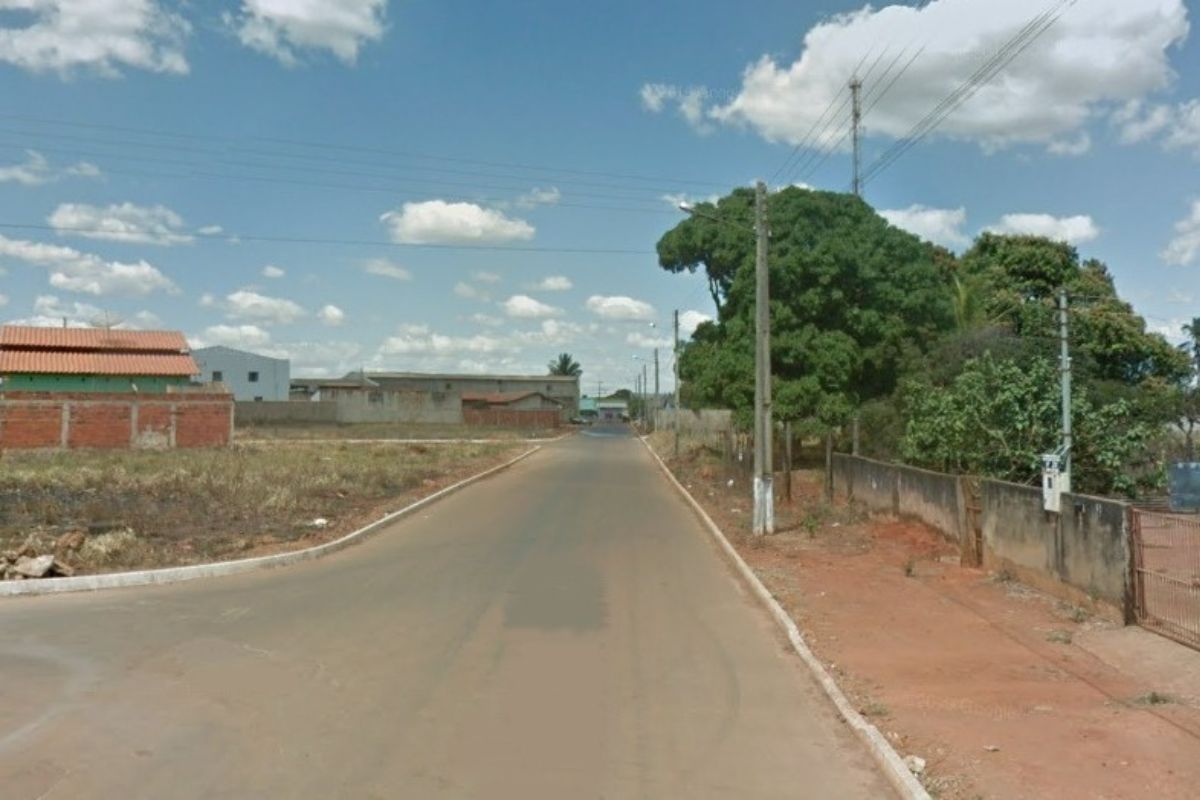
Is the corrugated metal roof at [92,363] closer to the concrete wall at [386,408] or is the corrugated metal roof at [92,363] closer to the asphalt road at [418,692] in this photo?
the concrete wall at [386,408]

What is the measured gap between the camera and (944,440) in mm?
18188

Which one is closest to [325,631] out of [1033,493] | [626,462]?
[1033,493]

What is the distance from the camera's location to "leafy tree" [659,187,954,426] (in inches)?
1260

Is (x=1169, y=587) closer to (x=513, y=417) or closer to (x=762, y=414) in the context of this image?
(x=762, y=414)

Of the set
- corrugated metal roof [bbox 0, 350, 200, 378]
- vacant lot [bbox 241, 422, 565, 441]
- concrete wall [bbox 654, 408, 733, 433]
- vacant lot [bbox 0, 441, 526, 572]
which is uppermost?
corrugated metal roof [bbox 0, 350, 200, 378]

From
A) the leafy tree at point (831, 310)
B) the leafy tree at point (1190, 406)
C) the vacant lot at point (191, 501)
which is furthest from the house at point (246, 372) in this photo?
the leafy tree at point (1190, 406)

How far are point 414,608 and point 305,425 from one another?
7916cm

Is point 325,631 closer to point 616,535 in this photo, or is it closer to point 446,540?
point 446,540

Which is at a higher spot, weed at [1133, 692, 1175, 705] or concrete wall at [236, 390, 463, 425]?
concrete wall at [236, 390, 463, 425]

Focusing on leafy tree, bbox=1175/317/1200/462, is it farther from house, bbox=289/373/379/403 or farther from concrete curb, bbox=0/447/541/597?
house, bbox=289/373/379/403

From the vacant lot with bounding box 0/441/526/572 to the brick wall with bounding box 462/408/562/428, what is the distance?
63.7m

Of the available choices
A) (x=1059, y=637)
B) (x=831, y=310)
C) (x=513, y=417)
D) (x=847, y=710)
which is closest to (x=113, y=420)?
(x=831, y=310)

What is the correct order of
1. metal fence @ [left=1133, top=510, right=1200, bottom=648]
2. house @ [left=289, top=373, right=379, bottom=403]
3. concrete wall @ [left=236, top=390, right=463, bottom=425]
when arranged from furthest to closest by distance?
house @ [left=289, top=373, right=379, bottom=403], concrete wall @ [left=236, top=390, right=463, bottom=425], metal fence @ [left=1133, top=510, right=1200, bottom=648]

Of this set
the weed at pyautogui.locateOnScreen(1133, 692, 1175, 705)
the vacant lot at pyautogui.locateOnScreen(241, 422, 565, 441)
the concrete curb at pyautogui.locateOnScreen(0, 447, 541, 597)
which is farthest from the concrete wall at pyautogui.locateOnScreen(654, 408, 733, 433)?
the weed at pyautogui.locateOnScreen(1133, 692, 1175, 705)
